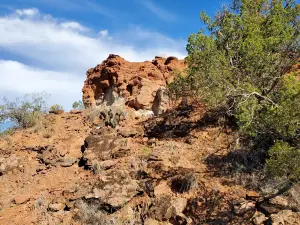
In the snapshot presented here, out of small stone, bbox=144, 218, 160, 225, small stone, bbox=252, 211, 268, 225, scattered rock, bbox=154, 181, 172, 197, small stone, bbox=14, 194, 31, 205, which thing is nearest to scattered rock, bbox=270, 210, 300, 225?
small stone, bbox=252, 211, 268, 225

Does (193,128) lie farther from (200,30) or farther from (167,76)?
(167,76)

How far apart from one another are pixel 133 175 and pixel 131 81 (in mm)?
9458

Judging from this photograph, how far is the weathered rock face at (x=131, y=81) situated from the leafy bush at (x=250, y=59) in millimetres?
4591

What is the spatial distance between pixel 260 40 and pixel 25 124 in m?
13.0

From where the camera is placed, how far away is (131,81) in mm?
19203

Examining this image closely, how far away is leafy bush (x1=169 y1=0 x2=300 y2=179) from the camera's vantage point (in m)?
9.71

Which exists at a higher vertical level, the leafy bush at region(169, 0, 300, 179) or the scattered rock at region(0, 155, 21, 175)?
the leafy bush at region(169, 0, 300, 179)

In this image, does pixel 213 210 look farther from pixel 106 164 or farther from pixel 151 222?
pixel 106 164

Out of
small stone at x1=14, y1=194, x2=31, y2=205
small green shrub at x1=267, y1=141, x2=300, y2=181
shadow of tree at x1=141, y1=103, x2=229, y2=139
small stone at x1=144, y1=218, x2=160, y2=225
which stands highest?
shadow of tree at x1=141, y1=103, x2=229, y2=139

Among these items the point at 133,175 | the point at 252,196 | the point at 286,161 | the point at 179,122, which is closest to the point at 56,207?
the point at 133,175

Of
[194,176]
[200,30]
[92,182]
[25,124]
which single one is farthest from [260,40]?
[25,124]

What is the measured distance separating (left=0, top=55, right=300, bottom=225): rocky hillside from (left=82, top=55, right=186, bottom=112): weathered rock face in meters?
1.38

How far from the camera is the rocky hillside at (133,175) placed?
872 centimetres

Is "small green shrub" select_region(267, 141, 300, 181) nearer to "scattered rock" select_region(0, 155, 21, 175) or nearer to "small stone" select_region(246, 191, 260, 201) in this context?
"small stone" select_region(246, 191, 260, 201)
